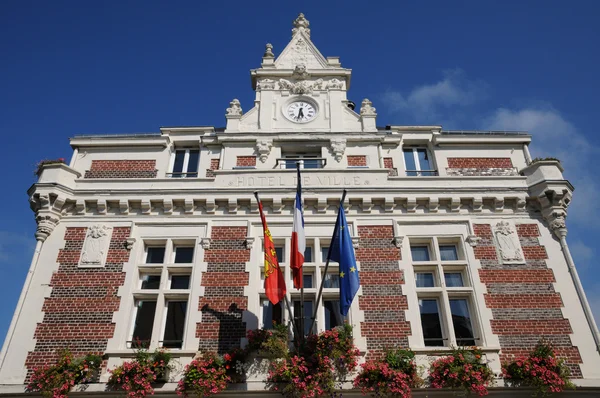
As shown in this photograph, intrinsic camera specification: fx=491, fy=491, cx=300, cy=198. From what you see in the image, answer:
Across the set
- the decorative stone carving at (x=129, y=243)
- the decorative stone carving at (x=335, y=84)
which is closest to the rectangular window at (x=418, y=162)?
the decorative stone carving at (x=335, y=84)

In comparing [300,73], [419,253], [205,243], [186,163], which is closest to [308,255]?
[205,243]

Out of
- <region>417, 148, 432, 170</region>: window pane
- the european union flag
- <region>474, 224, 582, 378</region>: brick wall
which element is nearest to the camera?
the european union flag

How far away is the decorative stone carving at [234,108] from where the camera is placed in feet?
49.1

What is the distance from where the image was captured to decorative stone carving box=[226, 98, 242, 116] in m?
15.0

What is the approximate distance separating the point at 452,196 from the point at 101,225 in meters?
9.19

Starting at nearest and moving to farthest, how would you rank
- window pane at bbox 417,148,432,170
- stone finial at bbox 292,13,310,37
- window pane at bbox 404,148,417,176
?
1. window pane at bbox 404,148,417,176
2. window pane at bbox 417,148,432,170
3. stone finial at bbox 292,13,310,37

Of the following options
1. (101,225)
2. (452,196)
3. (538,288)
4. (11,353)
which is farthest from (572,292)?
(11,353)

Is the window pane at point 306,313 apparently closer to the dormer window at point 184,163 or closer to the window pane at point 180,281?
the window pane at point 180,281

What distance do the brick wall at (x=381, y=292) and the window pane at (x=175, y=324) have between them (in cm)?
418

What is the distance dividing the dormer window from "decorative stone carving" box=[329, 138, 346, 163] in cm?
398

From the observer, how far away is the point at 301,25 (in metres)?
17.7

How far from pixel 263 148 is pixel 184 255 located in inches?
149

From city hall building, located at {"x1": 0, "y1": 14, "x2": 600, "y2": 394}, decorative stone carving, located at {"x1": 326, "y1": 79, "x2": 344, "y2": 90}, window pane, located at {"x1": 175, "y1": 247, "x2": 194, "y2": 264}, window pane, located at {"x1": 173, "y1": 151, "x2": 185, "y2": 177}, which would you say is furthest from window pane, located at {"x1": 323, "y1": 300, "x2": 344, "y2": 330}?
decorative stone carving, located at {"x1": 326, "y1": 79, "x2": 344, "y2": 90}

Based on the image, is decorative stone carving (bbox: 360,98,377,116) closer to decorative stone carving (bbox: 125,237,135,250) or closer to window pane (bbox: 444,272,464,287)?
window pane (bbox: 444,272,464,287)
